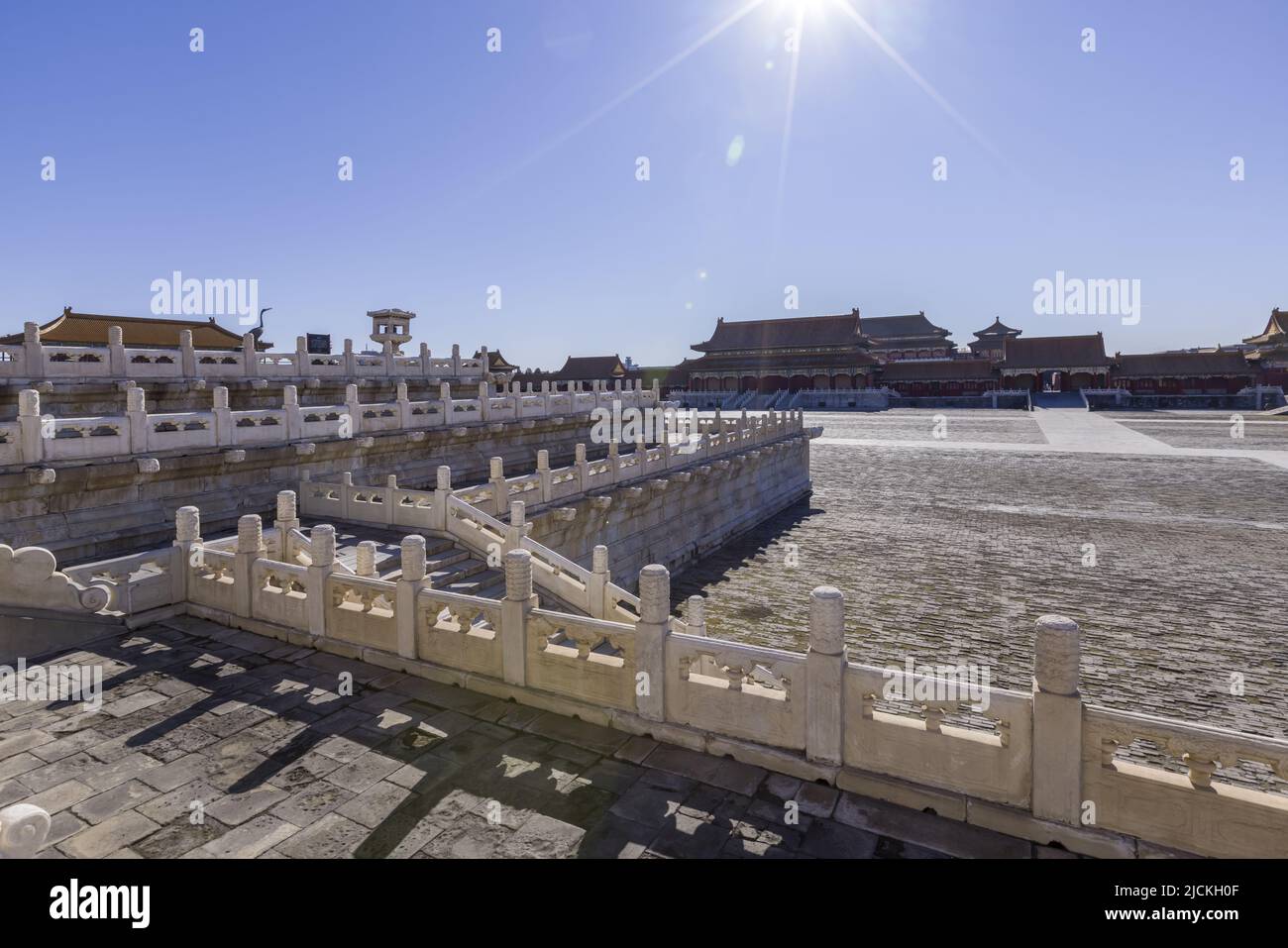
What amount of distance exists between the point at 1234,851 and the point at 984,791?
133 cm

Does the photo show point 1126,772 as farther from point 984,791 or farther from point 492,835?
point 492,835

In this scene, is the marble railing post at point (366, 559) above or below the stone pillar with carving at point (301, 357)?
below

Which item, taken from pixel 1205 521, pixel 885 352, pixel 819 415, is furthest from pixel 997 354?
pixel 1205 521

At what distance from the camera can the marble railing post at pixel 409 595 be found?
696 centimetres

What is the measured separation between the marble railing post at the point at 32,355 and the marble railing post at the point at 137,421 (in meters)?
4.06

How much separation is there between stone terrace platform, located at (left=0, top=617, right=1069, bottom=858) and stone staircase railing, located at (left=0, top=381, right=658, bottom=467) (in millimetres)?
5124

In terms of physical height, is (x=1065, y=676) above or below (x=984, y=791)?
above

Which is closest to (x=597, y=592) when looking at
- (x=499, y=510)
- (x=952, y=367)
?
(x=499, y=510)

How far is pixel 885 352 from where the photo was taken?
79.0 meters

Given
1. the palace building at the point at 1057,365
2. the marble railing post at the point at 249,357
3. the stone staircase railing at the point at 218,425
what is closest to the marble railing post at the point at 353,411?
the stone staircase railing at the point at 218,425

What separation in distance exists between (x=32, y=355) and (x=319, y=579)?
1021 centimetres

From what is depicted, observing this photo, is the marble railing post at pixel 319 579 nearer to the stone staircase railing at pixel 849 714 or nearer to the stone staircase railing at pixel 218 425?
the stone staircase railing at pixel 849 714

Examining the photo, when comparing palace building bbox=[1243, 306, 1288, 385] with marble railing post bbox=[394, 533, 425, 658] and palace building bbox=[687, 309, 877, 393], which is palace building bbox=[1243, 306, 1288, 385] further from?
marble railing post bbox=[394, 533, 425, 658]
